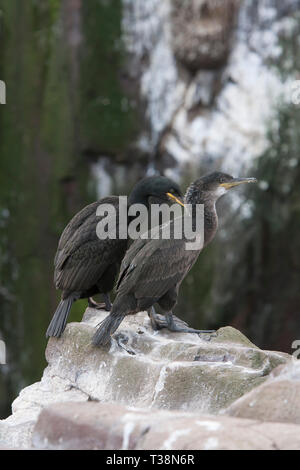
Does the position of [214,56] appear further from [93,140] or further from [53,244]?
[53,244]

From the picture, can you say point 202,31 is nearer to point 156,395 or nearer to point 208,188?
point 208,188

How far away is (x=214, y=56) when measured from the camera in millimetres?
11109

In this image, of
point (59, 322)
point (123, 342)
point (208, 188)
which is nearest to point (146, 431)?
point (123, 342)

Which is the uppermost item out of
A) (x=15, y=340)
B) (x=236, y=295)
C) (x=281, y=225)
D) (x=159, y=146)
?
(x=159, y=146)

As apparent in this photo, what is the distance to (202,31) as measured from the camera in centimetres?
1107

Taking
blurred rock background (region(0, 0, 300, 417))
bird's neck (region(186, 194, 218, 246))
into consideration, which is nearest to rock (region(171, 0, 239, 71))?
blurred rock background (region(0, 0, 300, 417))

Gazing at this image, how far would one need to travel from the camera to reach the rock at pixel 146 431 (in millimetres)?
3330

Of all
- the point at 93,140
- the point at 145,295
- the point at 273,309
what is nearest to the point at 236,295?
the point at 273,309

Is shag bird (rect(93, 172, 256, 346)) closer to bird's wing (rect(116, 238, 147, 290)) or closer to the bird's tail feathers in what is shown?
bird's wing (rect(116, 238, 147, 290))

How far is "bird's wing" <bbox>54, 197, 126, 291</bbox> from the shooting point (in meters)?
5.86

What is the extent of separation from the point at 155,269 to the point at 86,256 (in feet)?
2.53

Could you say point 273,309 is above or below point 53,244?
below

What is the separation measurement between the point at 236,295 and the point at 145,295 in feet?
19.9

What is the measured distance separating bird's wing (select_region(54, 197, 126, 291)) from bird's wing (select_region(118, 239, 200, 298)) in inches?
22.8
